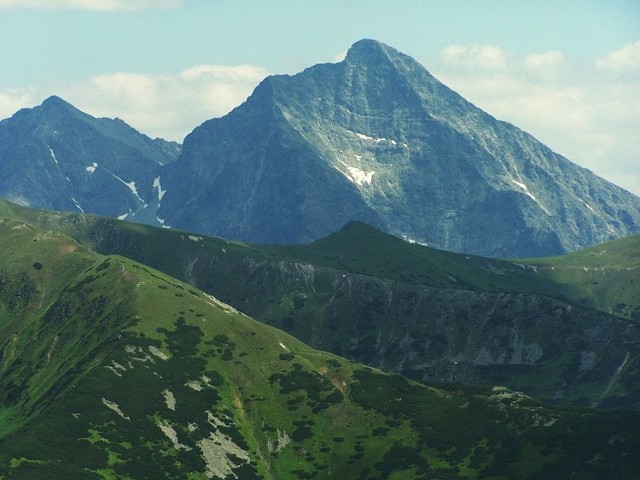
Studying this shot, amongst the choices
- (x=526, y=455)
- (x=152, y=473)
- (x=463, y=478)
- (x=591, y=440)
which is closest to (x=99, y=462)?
(x=152, y=473)

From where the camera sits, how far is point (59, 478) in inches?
7082

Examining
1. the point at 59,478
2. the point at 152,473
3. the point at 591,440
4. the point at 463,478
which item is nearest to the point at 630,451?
the point at 591,440

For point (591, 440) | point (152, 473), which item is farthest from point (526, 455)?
point (152, 473)

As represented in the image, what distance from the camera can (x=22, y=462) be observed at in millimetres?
183250

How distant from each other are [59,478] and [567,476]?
94.1 metres

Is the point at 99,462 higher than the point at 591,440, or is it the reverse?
the point at 591,440

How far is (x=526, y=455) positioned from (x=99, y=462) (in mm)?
84698

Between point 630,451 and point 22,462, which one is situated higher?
point 630,451

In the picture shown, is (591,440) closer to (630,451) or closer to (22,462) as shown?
(630,451)

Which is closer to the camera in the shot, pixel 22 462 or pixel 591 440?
pixel 22 462

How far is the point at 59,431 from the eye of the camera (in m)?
200

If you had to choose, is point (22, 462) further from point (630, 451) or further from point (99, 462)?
point (630, 451)

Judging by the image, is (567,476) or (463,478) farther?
(463,478)

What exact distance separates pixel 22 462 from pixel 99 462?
53.3 ft
